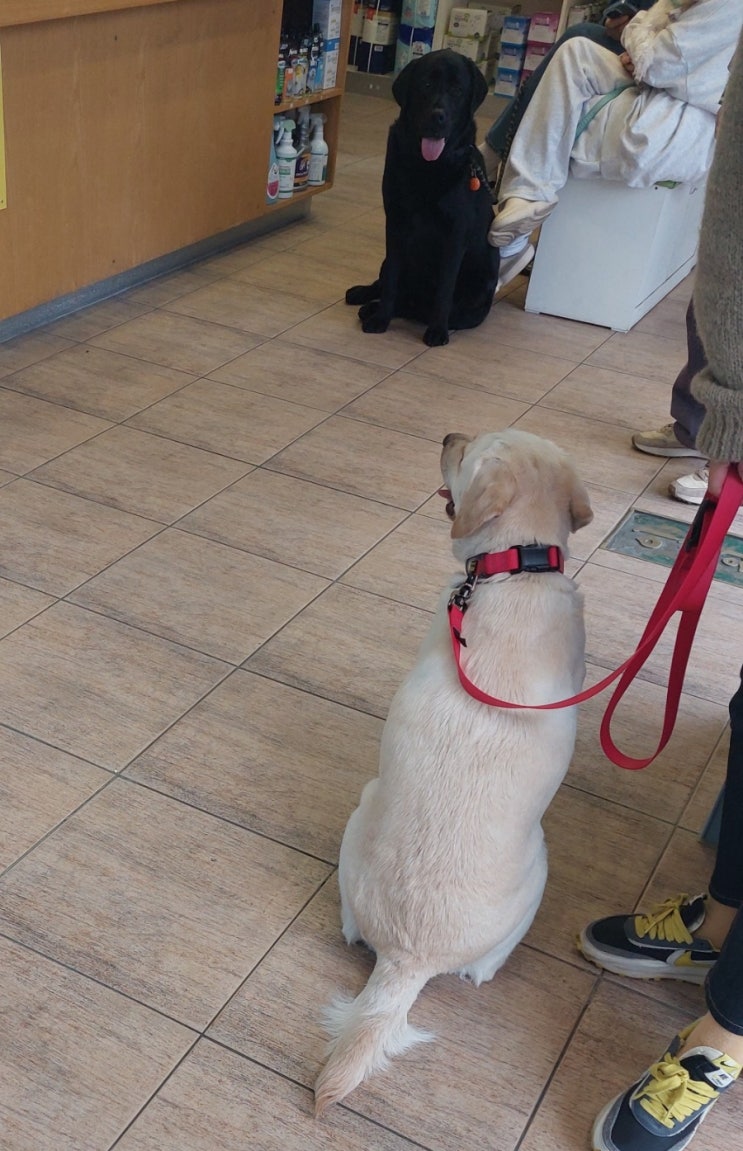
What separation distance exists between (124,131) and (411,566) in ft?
6.09

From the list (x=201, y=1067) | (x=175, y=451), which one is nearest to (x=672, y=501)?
(x=175, y=451)

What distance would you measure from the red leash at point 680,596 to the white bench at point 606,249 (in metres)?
2.59

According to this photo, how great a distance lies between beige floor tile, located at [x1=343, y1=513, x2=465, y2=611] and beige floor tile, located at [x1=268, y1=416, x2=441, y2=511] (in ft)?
0.40

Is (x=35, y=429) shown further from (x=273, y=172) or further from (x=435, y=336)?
(x=273, y=172)

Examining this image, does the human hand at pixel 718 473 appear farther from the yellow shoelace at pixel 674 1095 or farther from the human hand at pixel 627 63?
the human hand at pixel 627 63

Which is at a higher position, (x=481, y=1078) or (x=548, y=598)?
(x=548, y=598)

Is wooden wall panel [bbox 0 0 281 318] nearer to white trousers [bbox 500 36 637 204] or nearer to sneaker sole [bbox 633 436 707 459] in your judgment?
white trousers [bbox 500 36 637 204]

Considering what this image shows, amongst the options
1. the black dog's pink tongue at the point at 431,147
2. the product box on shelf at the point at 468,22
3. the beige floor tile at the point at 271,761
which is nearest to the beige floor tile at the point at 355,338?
the black dog's pink tongue at the point at 431,147

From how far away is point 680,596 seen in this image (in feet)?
4.32

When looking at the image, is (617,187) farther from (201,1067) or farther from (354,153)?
(201,1067)

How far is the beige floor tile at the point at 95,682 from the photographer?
186 cm

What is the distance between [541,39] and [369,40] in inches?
44.4

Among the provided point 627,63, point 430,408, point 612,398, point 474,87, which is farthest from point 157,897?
point 627,63

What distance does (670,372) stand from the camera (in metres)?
3.63
